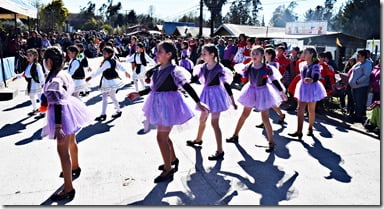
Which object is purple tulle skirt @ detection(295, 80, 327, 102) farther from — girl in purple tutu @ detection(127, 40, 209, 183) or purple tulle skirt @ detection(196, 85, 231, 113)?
girl in purple tutu @ detection(127, 40, 209, 183)

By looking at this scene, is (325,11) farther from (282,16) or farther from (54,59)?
(54,59)

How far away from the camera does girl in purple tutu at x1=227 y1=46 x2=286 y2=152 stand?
544 cm

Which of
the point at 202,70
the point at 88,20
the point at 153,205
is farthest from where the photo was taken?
the point at 88,20

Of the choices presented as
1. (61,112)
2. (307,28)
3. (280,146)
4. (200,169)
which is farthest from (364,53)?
(307,28)

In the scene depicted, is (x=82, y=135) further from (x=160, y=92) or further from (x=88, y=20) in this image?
(x=88, y=20)

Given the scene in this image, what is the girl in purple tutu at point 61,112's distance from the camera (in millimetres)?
Answer: 3719

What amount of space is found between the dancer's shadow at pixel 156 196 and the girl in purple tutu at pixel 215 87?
111 centimetres

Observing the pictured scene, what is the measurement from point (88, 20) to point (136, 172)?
7275 cm

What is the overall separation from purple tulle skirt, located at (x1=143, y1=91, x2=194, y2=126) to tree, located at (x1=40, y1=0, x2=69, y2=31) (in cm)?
3547

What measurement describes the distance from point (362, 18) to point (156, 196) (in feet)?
190

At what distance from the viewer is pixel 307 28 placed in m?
26.4

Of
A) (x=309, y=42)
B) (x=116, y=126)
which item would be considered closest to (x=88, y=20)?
(x=309, y=42)

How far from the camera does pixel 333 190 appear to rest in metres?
4.27

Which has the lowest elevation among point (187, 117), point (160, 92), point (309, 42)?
point (187, 117)
